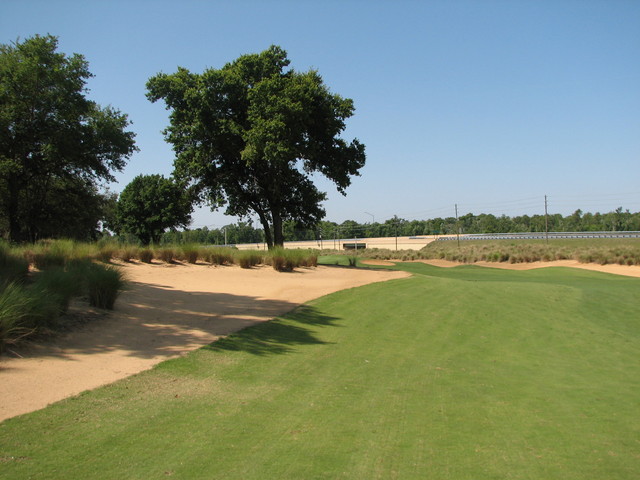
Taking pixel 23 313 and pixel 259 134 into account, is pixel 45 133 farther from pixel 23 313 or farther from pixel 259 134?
pixel 23 313

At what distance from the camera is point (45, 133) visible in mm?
21656

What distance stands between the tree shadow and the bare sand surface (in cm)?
32

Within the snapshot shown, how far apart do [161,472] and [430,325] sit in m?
8.50

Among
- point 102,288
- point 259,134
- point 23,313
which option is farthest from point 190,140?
point 23,313

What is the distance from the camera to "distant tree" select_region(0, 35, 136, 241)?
68.5 ft

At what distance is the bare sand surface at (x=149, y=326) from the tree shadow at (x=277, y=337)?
322 millimetres

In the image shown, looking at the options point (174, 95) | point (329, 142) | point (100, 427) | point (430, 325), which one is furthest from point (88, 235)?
point (100, 427)

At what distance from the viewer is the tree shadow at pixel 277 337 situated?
8180 mm

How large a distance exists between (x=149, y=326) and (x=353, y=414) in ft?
16.4

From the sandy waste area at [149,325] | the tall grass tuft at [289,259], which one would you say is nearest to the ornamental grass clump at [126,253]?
the sandy waste area at [149,325]

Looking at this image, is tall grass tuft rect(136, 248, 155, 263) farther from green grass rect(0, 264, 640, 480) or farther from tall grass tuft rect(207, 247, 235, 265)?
green grass rect(0, 264, 640, 480)

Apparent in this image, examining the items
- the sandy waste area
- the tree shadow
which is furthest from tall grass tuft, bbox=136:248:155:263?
the tree shadow

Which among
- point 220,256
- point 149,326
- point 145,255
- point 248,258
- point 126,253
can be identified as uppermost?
point 126,253

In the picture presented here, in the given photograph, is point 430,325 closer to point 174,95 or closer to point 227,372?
point 227,372
